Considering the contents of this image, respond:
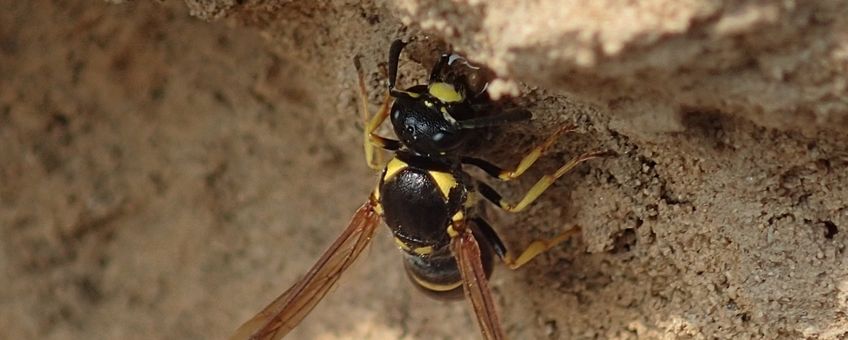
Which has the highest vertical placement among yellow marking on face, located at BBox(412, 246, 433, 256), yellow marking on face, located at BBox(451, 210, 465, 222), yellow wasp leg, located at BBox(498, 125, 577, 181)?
yellow wasp leg, located at BBox(498, 125, 577, 181)

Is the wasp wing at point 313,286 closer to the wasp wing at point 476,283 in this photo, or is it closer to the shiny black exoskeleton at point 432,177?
the shiny black exoskeleton at point 432,177

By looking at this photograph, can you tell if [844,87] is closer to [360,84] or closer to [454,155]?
[454,155]

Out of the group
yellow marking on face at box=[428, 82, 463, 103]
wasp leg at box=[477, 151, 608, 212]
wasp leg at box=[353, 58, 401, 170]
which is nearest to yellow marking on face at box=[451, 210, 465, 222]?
wasp leg at box=[477, 151, 608, 212]

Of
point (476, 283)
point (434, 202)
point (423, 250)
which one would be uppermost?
point (434, 202)

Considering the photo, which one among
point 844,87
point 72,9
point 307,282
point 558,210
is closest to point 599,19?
point 844,87

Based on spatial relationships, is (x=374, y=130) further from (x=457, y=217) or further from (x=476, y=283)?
(x=476, y=283)

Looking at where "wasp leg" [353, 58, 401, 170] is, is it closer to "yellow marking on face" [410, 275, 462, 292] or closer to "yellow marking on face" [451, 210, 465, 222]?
"yellow marking on face" [451, 210, 465, 222]

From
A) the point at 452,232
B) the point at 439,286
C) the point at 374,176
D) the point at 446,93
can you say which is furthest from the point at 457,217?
the point at 374,176
